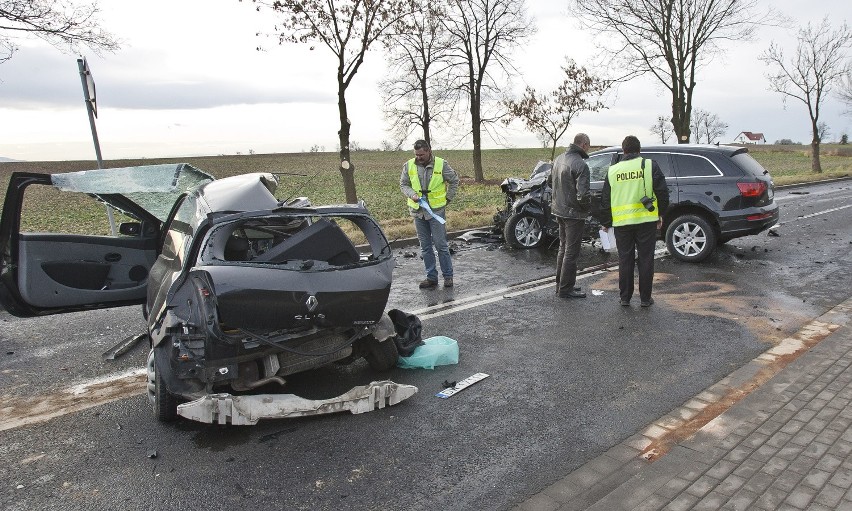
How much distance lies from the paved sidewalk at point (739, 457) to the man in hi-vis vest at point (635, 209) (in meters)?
2.38

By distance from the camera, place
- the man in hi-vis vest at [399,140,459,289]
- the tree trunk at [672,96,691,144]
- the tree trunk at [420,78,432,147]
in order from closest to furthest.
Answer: the man in hi-vis vest at [399,140,459,289] → the tree trunk at [672,96,691,144] → the tree trunk at [420,78,432,147]

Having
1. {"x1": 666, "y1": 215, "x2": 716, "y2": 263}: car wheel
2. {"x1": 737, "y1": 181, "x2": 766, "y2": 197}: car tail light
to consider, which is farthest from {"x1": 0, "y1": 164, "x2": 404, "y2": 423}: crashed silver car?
{"x1": 737, "y1": 181, "x2": 766, "y2": 197}: car tail light

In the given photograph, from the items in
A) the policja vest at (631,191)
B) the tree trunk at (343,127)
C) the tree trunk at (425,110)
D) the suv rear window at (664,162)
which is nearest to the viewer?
the policja vest at (631,191)

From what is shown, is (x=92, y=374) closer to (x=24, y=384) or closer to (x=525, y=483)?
(x=24, y=384)

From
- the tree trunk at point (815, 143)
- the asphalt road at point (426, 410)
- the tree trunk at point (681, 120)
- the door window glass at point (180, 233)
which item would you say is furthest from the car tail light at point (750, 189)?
the tree trunk at point (815, 143)

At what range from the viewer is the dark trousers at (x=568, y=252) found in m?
7.46

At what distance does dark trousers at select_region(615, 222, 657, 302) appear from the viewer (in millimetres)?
7004

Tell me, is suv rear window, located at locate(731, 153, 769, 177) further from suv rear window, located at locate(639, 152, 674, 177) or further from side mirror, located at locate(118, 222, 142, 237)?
side mirror, located at locate(118, 222, 142, 237)

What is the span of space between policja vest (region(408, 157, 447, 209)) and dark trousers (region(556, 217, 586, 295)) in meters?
1.57

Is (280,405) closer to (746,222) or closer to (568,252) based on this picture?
(568,252)

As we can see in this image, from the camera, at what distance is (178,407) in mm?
3887

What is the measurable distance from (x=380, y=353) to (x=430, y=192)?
11.4 feet

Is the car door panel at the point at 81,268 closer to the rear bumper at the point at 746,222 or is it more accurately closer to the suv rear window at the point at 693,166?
the suv rear window at the point at 693,166

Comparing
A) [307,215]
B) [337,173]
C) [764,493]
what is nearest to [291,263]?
[307,215]
